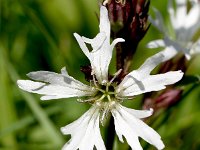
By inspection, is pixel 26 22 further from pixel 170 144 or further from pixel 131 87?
pixel 131 87

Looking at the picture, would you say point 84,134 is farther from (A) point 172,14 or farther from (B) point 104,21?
(A) point 172,14

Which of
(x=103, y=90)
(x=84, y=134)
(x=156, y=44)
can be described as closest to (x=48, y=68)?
(x=156, y=44)

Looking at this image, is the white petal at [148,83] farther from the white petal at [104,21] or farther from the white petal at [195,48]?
the white petal at [195,48]

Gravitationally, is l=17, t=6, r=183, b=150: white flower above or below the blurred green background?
below

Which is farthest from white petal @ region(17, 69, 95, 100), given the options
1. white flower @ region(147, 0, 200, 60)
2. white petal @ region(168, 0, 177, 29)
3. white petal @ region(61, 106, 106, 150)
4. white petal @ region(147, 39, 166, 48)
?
white petal @ region(168, 0, 177, 29)

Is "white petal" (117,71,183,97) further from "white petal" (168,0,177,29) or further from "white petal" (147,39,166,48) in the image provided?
"white petal" (168,0,177,29)
